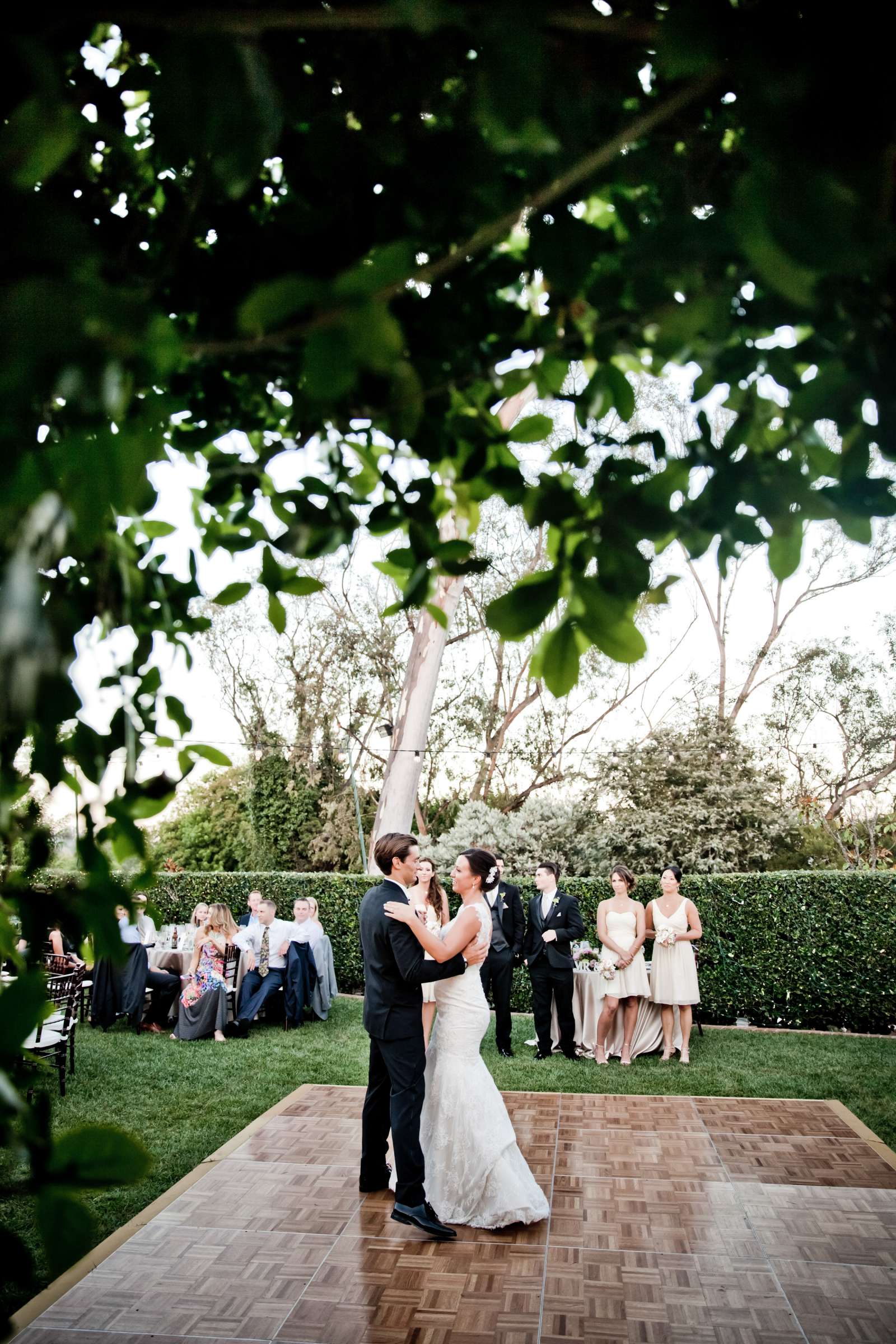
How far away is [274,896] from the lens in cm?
1389

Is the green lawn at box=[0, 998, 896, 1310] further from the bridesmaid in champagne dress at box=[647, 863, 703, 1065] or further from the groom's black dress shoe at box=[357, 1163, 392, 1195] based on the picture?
the groom's black dress shoe at box=[357, 1163, 392, 1195]

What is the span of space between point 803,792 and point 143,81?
19110 mm

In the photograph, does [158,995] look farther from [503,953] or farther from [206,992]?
[503,953]

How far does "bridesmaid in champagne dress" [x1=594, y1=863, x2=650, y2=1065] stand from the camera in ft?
29.0

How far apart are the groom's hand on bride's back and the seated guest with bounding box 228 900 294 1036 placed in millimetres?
5767

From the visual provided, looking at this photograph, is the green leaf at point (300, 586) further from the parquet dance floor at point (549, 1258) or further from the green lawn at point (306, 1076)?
the green lawn at point (306, 1076)

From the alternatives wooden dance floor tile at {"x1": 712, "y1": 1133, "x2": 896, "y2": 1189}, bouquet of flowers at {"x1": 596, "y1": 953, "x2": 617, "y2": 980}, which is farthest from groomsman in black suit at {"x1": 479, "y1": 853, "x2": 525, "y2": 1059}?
wooden dance floor tile at {"x1": 712, "y1": 1133, "x2": 896, "y2": 1189}

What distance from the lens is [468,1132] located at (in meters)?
4.76

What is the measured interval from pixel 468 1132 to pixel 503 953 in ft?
14.9

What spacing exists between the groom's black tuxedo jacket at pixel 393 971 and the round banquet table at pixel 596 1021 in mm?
4488

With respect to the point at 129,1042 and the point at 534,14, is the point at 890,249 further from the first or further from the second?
the point at 129,1042

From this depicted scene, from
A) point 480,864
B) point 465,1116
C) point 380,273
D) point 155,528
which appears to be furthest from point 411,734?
point 380,273

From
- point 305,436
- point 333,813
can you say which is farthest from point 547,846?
point 305,436

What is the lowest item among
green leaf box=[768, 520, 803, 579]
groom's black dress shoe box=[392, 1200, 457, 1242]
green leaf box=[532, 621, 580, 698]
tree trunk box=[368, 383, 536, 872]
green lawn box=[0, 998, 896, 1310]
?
green lawn box=[0, 998, 896, 1310]
